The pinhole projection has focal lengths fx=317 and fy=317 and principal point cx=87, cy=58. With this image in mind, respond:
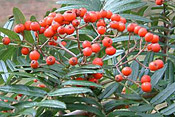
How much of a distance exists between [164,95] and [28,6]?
6.29 metres

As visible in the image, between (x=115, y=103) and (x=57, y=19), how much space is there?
23cm

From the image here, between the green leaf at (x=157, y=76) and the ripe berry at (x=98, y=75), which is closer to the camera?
the ripe berry at (x=98, y=75)

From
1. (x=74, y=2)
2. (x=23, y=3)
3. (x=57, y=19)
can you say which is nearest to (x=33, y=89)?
(x=57, y=19)

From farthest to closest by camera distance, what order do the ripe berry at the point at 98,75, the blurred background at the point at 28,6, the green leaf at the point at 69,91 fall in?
the blurred background at the point at 28,6 < the ripe berry at the point at 98,75 < the green leaf at the point at 69,91

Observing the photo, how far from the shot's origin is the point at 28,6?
22.1ft

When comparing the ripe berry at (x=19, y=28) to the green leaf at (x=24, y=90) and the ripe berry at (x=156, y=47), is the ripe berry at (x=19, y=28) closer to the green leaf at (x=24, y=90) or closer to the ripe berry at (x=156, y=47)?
the green leaf at (x=24, y=90)

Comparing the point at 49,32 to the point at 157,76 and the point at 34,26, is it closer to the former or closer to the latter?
the point at 34,26

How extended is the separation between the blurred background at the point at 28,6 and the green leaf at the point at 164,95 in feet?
18.7

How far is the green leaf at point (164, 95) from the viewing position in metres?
0.72

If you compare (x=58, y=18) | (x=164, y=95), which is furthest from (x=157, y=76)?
(x=58, y=18)

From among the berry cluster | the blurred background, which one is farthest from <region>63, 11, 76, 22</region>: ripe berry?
the blurred background

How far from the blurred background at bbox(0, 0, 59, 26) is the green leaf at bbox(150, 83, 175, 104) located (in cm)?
570

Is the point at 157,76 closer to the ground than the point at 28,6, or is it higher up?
higher up

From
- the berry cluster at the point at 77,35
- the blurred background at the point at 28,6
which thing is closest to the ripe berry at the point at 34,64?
the berry cluster at the point at 77,35
